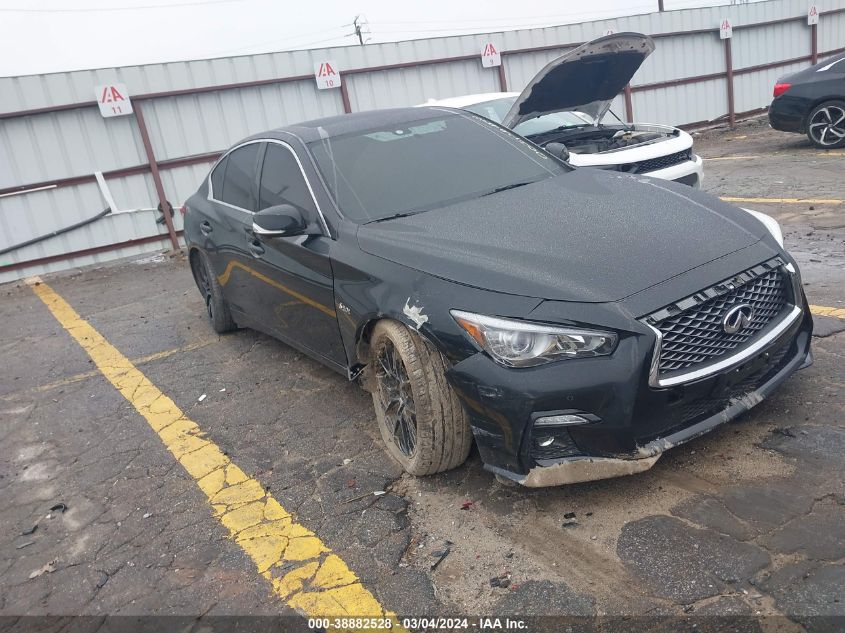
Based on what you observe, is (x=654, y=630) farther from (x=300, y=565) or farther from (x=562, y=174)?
(x=562, y=174)

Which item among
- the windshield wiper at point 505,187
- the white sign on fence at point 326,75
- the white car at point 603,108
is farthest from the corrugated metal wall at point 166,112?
the windshield wiper at point 505,187

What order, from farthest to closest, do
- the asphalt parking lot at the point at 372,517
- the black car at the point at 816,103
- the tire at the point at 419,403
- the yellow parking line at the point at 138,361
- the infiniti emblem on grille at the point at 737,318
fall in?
the black car at the point at 816,103, the yellow parking line at the point at 138,361, the tire at the point at 419,403, the infiniti emblem on grille at the point at 737,318, the asphalt parking lot at the point at 372,517

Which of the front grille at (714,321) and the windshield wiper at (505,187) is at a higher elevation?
the windshield wiper at (505,187)

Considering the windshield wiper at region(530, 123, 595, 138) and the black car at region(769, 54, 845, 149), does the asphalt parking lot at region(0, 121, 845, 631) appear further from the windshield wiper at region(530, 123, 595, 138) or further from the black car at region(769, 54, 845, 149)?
the black car at region(769, 54, 845, 149)

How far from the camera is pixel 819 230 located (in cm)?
623

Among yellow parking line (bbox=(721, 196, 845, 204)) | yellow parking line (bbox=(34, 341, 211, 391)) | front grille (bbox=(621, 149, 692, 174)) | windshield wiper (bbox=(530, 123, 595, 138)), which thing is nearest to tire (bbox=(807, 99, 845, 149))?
yellow parking line (bbox=(721, 196, 845, 204))

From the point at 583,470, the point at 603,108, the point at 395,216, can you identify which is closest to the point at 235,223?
the point at 395,216

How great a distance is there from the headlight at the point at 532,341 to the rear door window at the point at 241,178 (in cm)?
241

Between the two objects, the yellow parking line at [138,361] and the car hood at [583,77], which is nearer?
the yellow parking line at [138,361]

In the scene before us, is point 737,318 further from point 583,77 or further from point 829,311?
point 583,77

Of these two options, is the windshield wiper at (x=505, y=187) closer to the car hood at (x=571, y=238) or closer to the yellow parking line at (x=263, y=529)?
the car hood at (x=571, y=238)

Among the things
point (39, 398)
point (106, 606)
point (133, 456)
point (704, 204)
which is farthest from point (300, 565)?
point (39, 398)

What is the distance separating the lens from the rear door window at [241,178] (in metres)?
4.62

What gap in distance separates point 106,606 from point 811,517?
2722mm
